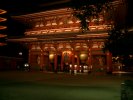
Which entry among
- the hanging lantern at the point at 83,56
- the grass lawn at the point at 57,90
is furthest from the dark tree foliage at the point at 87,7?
the hanging lantern at the point at 83,56

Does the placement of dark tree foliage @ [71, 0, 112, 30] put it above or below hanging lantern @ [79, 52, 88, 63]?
above

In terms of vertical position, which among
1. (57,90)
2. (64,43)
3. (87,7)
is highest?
(64,43)

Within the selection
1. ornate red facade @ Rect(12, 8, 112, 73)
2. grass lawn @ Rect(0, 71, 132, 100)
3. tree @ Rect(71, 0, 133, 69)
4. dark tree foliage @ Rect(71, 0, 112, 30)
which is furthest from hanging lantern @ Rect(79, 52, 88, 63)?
dark tree foliage @ Rect(71, 0, 112, 30)

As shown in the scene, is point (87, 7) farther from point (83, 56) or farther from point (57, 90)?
point (83, 56)

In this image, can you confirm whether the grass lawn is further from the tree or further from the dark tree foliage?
the dark tree foliage

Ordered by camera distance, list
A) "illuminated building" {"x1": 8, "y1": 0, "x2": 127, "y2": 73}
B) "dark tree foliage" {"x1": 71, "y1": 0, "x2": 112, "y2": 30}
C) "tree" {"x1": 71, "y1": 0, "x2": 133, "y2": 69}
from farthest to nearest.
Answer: "illuminated building" {"x1": 8, "y1": 0, "x2": 127, "y2": 73} → "dark tree foliage" {"x1": 71, "y1": 0, "x2": 112, "y2": 30} → "tree" {"x1": 71, "y1": 0, "x2": 133, "y2": 69}

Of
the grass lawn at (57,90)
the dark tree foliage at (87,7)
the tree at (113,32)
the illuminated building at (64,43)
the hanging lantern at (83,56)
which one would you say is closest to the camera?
the tree at (113,32)

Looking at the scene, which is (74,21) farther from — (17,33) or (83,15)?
(83,15)

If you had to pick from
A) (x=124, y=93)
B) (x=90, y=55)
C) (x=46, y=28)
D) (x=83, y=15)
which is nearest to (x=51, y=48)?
(x=46, y=28)

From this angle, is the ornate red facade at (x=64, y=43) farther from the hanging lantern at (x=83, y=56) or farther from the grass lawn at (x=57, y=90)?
the grass lawn at (x=57, y=90)

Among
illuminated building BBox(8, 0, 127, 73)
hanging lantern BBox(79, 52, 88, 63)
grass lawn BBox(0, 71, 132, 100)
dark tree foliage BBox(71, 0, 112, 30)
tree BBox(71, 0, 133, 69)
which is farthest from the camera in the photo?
hanging lantern BBox(79, 52, 88, 63)

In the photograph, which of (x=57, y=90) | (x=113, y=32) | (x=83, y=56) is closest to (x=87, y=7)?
(x=113, y=32)

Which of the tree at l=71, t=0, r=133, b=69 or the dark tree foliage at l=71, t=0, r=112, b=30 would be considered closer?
the tree at l=71, t=0, r=133, b=69

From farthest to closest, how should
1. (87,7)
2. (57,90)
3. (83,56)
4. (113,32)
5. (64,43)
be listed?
(64,43) → (83,56) → (57,90) → (113,32) → (87,7)
